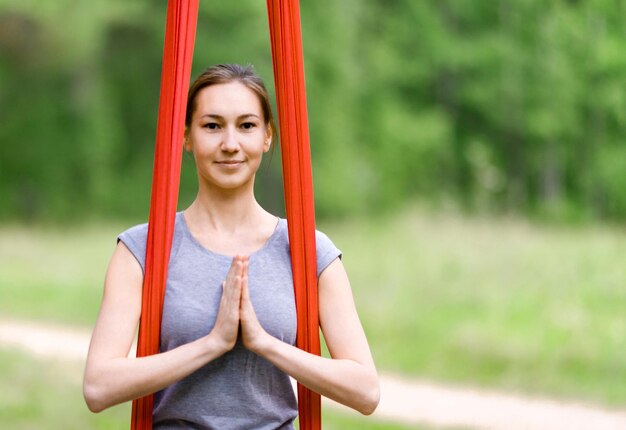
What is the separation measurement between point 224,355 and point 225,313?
0.41 ft

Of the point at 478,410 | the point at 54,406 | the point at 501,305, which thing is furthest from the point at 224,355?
the point at 501,305

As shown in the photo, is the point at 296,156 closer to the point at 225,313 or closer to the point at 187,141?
the point at 187,141

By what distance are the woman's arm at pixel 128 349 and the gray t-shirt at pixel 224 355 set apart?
0.06 m

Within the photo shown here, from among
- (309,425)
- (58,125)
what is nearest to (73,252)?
(58,125)

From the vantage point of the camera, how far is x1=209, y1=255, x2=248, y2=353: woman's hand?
1915mm

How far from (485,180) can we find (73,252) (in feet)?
20.7

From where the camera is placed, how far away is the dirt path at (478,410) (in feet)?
20.6

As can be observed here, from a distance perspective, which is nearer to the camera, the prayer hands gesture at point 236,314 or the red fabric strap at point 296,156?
the prayer hands gesture at point 236,314

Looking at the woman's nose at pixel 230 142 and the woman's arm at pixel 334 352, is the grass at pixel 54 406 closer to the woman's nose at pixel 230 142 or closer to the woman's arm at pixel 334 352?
the woman's arm at pixel 334 352

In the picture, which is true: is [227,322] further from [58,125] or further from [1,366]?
[58,125]

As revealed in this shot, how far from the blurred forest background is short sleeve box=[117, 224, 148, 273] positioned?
43.5 feet

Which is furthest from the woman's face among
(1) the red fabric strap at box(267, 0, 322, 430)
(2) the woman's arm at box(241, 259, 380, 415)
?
(2) the woman's arm at box(241, 259, 380, 415)

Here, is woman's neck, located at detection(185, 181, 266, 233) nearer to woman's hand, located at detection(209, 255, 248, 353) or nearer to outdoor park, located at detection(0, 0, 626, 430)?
woman's hand, located at detection(209, 255, 248, 353)

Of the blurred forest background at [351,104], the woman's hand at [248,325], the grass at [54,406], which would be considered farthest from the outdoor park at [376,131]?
the woman's hand at [248,325]
